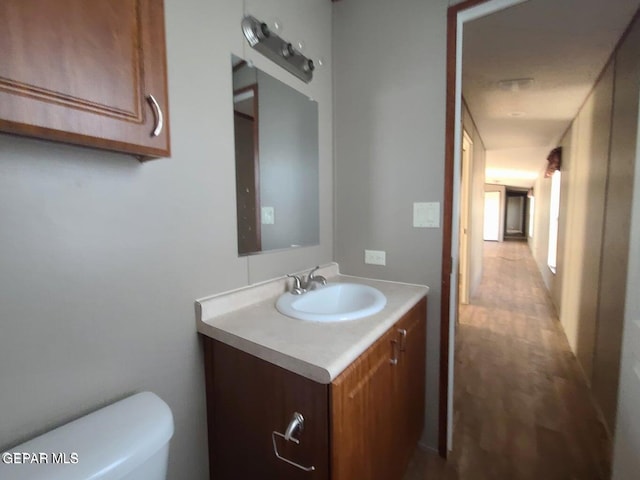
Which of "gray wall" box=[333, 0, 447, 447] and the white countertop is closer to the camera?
the white countertop

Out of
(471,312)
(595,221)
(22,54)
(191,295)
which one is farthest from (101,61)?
(471,312)

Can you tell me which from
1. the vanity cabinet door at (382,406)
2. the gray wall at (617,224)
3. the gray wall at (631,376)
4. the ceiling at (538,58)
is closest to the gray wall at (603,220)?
the gray wall at (617,224)

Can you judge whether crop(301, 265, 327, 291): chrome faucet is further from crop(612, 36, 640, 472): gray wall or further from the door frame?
crop(612, 36, 640, 472): gray wall

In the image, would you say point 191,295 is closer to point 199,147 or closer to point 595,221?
point 199,147

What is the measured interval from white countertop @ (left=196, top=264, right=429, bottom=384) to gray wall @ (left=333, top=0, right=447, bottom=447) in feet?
1.13

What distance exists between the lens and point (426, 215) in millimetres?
1504

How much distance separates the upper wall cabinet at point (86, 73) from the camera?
0.53 metres

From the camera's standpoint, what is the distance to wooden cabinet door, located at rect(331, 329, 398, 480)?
80 centimetres

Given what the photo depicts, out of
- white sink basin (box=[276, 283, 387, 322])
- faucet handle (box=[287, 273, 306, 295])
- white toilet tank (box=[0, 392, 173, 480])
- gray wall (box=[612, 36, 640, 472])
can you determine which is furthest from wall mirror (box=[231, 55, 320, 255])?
gray wall (box=[612, 36, 640, 472])

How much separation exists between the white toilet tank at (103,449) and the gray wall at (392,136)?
125 centimetres

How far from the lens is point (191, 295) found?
3.52 feet

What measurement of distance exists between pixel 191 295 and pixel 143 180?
43 centimetres

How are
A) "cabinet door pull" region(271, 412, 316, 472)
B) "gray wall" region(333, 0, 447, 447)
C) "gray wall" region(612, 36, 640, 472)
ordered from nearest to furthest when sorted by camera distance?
1. "cabinet door pull" region(271, 412, 316, 472)
2. "gray wall" region(612, 36, 640, 472)
3. "gray wall" region(333, 0, 447, 447)

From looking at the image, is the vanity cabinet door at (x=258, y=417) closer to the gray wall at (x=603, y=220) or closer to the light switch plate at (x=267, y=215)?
the light switch plate at (x=267, y=215)
